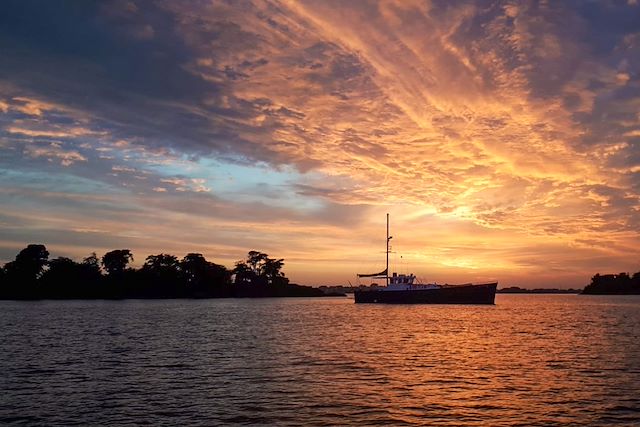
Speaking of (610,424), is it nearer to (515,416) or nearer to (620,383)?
(515,416)

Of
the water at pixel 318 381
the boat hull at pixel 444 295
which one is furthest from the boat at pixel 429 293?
the water at pixel 318 381

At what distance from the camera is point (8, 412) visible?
2478 centimetres

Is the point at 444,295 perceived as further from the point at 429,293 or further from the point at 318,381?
the point at 318,381

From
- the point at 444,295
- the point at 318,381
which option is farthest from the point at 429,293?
the point at 318,381

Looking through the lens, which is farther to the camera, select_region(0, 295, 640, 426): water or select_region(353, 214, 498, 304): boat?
select_region(353, 214, 498, 304): boat

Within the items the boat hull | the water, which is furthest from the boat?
the water

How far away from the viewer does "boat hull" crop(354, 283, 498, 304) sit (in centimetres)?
15200

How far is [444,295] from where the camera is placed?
15400cm

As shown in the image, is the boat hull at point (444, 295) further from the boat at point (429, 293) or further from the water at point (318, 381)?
the water at point (318, 381)

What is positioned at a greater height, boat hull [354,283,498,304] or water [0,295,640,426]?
boat hull [354,283,498,304]

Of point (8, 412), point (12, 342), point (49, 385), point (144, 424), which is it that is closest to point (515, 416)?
point (144, 424)

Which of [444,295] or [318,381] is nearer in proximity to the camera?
[318,381]

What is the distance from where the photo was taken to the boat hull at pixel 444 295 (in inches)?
5984

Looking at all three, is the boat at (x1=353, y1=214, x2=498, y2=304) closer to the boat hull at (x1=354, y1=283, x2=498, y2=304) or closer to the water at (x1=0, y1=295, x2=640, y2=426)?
the boat hull at (x1=354, y1=283, x2=498, y2=304)
